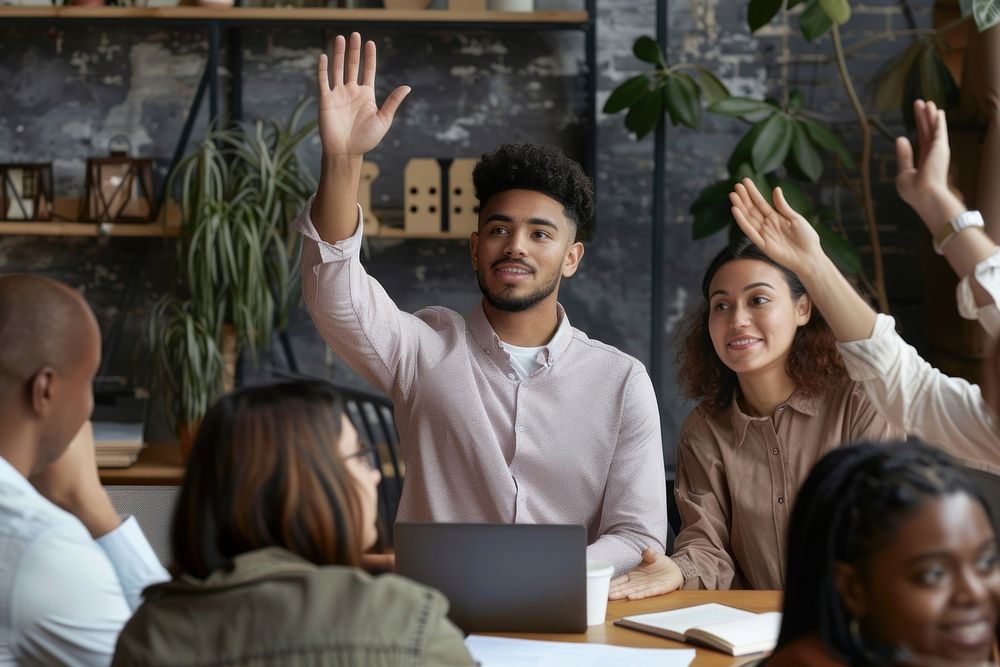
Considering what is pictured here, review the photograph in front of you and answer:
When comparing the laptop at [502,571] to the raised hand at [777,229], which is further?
the raised hand at [777,229]

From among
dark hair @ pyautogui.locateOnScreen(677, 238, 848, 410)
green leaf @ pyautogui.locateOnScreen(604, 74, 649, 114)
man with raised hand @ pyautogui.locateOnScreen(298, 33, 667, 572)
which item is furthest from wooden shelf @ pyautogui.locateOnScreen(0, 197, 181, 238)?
dark hair @ pyautogui.locateOnScreen(677, 238, 848, 410)

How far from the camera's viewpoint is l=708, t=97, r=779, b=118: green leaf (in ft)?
12.1

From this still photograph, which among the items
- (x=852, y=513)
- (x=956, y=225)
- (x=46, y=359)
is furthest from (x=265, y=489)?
(x=956, y=225)

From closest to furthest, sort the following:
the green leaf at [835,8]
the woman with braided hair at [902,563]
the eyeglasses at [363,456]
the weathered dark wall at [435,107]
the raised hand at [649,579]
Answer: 1. the woman with braided hair at [902,563]
2. the eyeglasses at [363,456]
3. the raised hand at [649,579]
4. the green leaf at [835,8]
5. the weathered dark wall at [435,107]

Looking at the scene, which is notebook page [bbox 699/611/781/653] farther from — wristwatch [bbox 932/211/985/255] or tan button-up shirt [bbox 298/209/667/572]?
wristwatch [bbox 932/211/985/255]

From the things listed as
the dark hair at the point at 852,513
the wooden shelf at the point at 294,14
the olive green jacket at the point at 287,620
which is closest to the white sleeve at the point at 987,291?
the dark hair at the point at 852,513

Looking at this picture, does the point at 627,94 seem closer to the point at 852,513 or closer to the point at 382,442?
the point at 382,442

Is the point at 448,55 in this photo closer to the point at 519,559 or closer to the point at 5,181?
the point at 5,181

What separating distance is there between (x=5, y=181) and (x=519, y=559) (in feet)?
9.77

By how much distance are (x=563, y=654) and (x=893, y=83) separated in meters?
2.96

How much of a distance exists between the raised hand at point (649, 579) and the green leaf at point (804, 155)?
6.38 ft

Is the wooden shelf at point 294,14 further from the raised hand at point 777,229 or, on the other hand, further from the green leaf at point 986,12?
the raised hand at point 777,229

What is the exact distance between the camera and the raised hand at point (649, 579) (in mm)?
2025

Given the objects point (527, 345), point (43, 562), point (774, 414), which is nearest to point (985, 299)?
point (774, 414)
